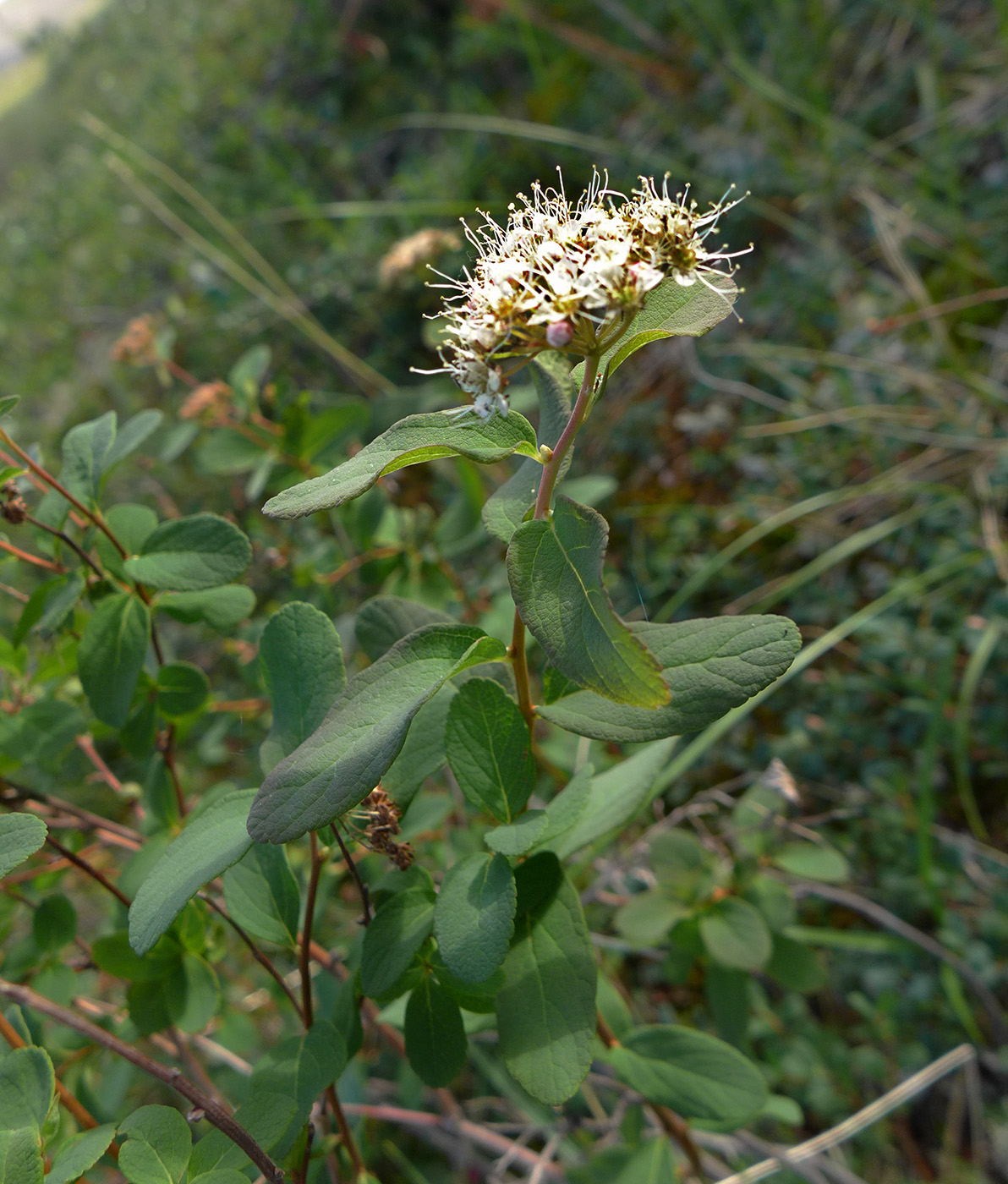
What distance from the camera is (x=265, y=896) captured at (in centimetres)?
81

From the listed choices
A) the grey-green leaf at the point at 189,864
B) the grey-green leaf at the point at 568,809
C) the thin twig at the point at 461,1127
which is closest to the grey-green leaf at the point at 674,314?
the grey-green leaf at the point at 568,809

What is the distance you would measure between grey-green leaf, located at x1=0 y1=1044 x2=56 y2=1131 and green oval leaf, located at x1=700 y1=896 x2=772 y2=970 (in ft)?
2.65

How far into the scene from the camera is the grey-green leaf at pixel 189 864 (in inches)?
23.7

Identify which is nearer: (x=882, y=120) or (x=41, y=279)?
(x=882, y=120)

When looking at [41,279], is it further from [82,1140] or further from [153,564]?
[82,1140]

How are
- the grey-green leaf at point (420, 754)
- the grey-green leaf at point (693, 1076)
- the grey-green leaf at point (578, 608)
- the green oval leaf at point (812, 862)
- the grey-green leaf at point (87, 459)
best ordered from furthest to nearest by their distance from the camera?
the green oval leaf at point (812, 862), the grey-green leaf at point (87, 459), the grey-green leaf at point (693, 1076), the grey-green leaf at point (420, 754), the grey-green leaf at point (578, 608)

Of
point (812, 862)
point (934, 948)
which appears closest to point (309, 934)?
point (812, 862)

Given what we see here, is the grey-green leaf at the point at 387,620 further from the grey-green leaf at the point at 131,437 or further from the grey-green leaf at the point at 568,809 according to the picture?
the grey-green leaf at the point at 131,437

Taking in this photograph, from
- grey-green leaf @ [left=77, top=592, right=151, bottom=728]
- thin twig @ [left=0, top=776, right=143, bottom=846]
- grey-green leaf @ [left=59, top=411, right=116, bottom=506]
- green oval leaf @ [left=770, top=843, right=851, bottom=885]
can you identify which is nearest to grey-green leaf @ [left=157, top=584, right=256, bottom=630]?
grey-green leaf @ [left=77, top=592, right=151, bottom=728]

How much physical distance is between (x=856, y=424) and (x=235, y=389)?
4.67ft

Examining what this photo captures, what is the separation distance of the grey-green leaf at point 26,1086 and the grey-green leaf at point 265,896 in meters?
0.19

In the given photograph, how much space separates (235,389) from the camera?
1.58m

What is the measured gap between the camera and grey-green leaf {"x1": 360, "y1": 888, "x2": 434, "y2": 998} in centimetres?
68

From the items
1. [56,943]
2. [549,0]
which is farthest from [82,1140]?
[549,0]
